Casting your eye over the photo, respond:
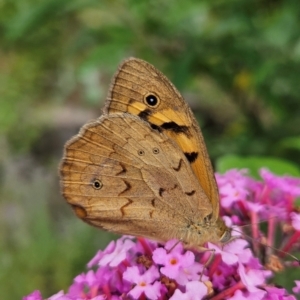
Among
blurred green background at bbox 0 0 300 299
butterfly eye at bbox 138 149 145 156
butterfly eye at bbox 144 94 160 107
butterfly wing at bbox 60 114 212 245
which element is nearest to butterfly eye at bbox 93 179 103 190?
butterfly wing at bbox 60 114 212 245

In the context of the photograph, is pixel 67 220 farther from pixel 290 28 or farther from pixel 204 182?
pixel 204 182

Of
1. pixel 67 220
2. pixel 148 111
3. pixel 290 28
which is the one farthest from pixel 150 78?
pixel 67 220

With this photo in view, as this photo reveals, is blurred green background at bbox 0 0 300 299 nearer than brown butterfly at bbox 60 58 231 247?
No

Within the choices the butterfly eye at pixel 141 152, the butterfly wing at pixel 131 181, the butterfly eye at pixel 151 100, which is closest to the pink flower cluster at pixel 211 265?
the butterfly wing at pixel 131 181

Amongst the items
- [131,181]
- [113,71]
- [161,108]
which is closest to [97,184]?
[131,181]

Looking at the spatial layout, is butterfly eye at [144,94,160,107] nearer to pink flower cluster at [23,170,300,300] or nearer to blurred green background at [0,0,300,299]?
pink flower cluster at [23,170,300,300]

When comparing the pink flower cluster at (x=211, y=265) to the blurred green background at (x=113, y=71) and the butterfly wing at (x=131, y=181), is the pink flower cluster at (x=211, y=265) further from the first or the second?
the blurred green background at (x=113, y=71)
